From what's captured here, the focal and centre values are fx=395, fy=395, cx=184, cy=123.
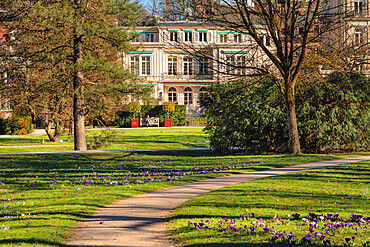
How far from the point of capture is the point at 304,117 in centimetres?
1823

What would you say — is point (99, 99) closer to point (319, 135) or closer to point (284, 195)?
point (319, 135)

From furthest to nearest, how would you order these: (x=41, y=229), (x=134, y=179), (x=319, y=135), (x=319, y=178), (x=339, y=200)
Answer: (x=319, y=135)
(x=134, y=179)
(x=319, y=178)
(x=339, y=200)
(x=41, y=229)

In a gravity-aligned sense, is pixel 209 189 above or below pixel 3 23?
below

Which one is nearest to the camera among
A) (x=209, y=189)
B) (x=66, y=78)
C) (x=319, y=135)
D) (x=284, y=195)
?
(x=284, y=195)

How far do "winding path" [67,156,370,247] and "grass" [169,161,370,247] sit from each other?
311mm

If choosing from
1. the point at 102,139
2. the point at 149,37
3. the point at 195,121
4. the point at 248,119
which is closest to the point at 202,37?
the point at 149,37

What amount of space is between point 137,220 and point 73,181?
4.90 meters

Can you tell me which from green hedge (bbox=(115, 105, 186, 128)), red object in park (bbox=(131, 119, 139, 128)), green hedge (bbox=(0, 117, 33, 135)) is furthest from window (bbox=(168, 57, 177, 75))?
green hedge (bbox=(0, 117, 33, 135))

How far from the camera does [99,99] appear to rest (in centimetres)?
1809

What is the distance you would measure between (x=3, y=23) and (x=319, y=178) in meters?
15.4

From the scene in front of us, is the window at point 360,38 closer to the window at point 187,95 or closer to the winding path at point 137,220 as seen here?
the winding path at point 137,220

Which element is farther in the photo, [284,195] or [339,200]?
[284,195]

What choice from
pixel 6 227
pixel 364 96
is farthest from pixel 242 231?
pixel 364 96

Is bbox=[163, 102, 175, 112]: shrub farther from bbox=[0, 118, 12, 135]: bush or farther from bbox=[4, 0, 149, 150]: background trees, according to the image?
bbox=[4, 0, 149, 150]: background trees
